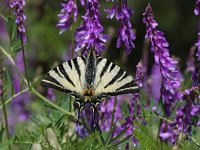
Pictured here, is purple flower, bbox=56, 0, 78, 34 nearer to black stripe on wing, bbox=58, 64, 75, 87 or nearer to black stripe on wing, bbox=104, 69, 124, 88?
black stripe on wing, bbox=58, 64, 75, 87

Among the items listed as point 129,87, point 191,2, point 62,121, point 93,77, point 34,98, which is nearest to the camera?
point 129,87

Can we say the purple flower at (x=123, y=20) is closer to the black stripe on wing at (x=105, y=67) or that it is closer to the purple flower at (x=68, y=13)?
the black stripe on wing at (x=105, y=67)

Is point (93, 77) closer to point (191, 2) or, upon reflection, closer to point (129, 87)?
point (129, 87)

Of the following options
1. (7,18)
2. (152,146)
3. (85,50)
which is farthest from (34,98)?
(152,146)

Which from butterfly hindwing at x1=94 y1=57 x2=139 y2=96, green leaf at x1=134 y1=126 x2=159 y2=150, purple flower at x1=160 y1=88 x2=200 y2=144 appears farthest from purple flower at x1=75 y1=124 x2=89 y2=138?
green leaf at x1=134 y1=126 x2=159 y2=150

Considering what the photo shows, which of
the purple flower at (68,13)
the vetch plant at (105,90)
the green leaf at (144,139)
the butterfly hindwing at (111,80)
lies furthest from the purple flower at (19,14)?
the green leaf at (144,139)

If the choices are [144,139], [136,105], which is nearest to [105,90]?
[136,105]

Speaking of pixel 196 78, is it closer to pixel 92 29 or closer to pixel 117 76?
pixel 117 76
